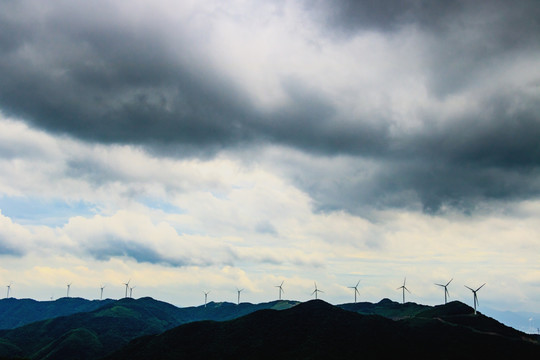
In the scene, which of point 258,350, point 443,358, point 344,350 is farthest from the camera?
point 258,350

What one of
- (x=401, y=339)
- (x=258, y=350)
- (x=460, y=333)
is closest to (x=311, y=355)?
(x=258, y=350)

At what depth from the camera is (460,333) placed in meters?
194

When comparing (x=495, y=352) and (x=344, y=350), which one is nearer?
(x=495, y=352)

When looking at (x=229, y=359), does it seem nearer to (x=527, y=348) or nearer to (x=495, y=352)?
(x=495, y=352)

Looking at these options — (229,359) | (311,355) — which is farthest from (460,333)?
(229,359)

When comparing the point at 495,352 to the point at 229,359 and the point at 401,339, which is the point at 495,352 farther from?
the point at 229,359

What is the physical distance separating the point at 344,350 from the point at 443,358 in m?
38.3

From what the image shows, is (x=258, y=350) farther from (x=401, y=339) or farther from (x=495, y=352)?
(x=495, y=352)

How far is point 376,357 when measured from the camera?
177 m

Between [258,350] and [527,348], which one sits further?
[258,350]

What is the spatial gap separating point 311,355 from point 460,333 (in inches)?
2700

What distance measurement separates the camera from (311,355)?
586 feet

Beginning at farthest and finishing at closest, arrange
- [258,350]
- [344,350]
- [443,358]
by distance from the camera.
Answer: [258,350] → [344,350] → [443,358]

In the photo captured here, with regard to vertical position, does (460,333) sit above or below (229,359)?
above
